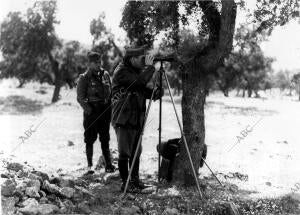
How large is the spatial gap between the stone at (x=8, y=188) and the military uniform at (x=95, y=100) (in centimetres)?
262

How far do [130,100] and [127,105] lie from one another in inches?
4.5

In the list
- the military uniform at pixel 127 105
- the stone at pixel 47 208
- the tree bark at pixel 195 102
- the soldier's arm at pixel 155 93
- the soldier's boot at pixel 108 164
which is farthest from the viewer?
the soldier's boot at pixel 108 164

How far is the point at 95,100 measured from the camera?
27.5 feet

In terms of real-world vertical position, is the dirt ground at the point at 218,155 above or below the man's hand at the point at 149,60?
below

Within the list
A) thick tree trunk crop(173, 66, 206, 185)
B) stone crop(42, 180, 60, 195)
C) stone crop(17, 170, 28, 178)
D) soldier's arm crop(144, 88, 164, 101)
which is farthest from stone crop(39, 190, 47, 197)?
thick tree trunk crop(173, 66, 206, 185)

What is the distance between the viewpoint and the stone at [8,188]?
5785 millimetres

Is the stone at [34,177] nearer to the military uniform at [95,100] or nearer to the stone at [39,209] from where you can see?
the stone at [39,209]

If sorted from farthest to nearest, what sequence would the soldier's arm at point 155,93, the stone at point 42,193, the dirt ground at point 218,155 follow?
the dirt ground at point 218,155, the soldier's arm at point 155,93, the stone at point 42,193

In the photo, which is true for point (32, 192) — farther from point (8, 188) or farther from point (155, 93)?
point (155, 93)

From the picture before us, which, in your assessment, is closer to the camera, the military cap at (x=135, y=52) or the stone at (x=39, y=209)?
the stone at (x=39, y=209)

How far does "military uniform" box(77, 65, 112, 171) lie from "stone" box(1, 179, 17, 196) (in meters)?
2.62

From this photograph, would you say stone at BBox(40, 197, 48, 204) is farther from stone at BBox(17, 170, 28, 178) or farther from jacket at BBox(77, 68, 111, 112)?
jacket at BBox(77, 68, 111, 112)

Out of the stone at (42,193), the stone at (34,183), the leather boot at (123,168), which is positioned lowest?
the stone at (42,193)

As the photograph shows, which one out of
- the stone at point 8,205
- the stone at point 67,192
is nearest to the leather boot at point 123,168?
the stone at point 67,192
